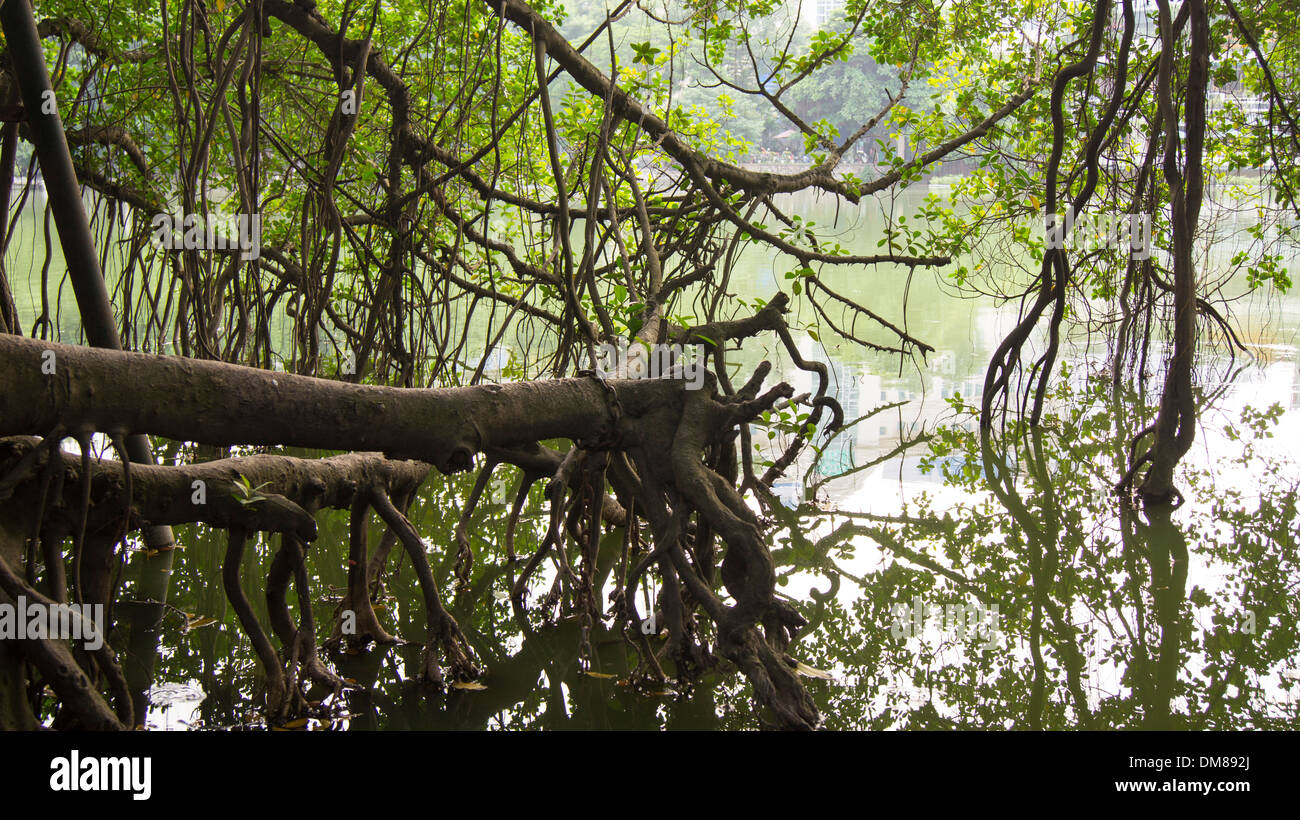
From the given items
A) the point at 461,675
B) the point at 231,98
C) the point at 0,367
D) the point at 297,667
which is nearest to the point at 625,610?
the point at 461,675

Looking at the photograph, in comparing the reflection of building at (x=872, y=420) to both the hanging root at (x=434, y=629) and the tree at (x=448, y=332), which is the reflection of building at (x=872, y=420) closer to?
the tree at (x=448, y=332)

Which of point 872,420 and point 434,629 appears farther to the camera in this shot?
point 872,420

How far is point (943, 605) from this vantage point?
3.37 metres

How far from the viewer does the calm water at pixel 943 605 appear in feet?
8.44

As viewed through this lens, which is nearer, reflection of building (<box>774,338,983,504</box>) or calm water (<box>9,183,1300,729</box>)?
calm water (<box>9,183,1300,729</box>)

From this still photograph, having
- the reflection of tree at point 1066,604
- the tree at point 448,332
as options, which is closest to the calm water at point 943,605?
the reflection of tree at point 1066,604

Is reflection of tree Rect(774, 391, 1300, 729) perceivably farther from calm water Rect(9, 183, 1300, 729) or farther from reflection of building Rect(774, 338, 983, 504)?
reflection of building Rect(774, 338, 983, 504)

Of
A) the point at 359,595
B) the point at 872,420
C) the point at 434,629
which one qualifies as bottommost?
the point at 434,629

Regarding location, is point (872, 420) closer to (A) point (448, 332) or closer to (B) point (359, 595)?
(A) point (448, 332)

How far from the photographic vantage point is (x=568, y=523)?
10.5 ft

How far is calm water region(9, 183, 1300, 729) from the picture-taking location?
101 inches

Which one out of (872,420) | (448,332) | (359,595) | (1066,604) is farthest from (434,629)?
(872,420)

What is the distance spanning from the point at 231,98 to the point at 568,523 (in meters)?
2.71

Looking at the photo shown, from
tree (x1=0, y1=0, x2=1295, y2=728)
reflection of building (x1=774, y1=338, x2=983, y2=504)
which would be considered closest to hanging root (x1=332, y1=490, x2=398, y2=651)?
tree (x1=0, y1=0, x2=1295, y2=728)
